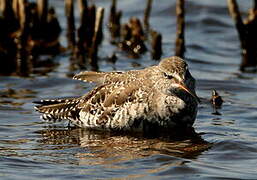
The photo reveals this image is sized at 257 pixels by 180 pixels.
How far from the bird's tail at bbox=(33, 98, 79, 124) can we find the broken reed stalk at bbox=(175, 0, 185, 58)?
3.80 metres

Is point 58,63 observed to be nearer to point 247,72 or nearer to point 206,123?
point 247,72

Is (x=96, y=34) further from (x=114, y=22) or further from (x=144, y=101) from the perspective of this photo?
(x=144, y=101)

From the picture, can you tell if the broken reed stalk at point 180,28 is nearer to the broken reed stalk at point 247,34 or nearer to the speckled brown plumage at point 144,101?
the broken reed stalk at point 247,34

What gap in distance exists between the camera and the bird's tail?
30.6 ft

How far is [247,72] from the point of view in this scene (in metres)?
12.6

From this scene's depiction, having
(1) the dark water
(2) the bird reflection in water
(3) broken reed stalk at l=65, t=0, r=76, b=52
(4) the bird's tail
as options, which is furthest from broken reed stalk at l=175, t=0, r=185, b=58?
(2) the bird reflection in water

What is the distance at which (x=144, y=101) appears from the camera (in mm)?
8586

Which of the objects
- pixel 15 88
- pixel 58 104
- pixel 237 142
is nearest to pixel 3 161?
pixel 58 104

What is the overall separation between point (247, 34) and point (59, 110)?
5386mm

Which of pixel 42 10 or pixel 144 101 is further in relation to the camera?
pixel 42 10

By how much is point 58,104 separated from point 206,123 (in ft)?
6.60

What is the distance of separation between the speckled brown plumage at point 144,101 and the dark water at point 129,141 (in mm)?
208

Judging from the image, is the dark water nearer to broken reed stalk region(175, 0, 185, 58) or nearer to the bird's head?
broken reed stalk region(175, 0, 185, 58)

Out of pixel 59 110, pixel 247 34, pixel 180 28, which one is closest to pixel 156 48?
pixel 180 28
